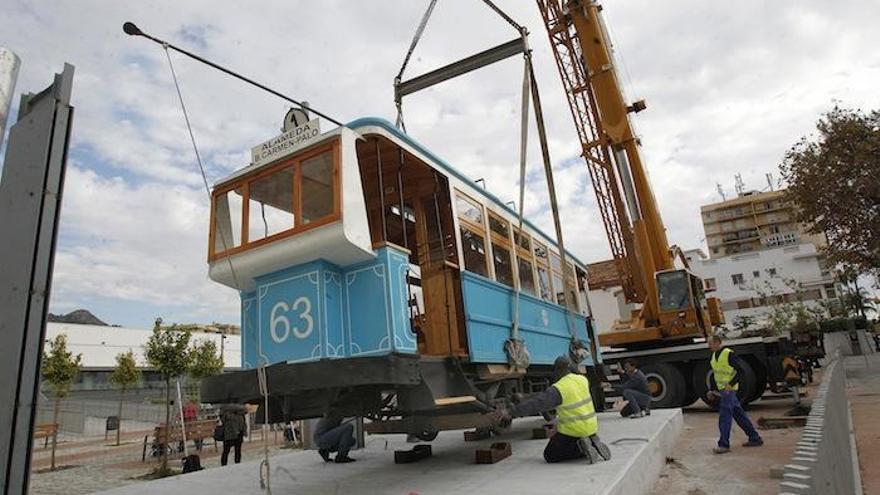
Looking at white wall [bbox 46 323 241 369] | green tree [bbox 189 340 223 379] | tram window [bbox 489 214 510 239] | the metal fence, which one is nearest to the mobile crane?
tram window [bbox 489 214 510 239]

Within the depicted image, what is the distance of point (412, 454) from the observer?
6.75m

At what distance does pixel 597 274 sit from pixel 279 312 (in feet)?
41.9

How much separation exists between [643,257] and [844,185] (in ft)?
24.3

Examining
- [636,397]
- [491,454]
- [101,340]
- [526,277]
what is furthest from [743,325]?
[101,340]

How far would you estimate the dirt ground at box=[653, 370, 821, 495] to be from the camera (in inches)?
217

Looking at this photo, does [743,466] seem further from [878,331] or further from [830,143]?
[878,331]

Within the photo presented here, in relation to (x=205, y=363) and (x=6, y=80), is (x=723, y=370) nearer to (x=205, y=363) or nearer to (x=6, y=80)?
(x=6, y=80)

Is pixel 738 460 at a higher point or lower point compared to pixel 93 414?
lower

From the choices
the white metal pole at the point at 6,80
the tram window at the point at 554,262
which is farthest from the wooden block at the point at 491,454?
the white metal pole at the point at 6,80

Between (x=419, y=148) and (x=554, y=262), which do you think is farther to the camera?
(x=554, y=262)

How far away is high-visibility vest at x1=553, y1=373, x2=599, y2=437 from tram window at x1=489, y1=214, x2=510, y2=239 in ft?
6.03

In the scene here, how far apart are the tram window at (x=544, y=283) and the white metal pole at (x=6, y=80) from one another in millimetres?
6103

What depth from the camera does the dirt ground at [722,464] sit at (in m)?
5.51

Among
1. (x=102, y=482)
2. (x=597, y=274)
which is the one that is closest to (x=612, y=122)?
(x=597, y=274)
